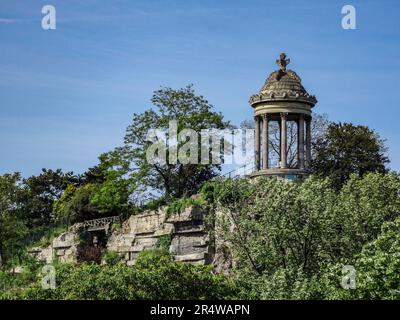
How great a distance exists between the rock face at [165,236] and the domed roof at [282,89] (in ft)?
26.7

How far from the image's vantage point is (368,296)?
34000mm

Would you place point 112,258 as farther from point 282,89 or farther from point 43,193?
point 43,193

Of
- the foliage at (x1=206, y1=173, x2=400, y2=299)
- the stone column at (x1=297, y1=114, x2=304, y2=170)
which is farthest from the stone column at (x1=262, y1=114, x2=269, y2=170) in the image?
the foliage at (x1=206, y1=173, x2=400, y2=299)

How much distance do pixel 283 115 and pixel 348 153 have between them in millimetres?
8305

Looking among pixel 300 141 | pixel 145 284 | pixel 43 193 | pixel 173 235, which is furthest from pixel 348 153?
pixel 43 193

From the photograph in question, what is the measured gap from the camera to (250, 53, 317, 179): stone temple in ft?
191

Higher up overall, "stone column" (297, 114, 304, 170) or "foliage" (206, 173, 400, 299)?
"stone column" (297, 114, 304, 170)

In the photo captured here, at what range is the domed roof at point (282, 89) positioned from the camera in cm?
5822

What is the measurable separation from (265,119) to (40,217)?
125 feet

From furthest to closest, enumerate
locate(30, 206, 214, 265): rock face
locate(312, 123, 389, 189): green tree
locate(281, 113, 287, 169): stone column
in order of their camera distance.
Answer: locate(312, 123, 389, 189): green tree, locate(281, 113, 287, 169): stone column, locate(30, 206, 214, 265): rock face

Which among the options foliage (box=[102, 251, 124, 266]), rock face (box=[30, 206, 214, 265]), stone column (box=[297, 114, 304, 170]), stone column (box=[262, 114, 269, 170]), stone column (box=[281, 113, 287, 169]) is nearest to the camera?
rock face (box=[30, 206, 214, 265])

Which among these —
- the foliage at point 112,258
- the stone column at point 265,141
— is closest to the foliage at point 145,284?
the stone column at point 265,141

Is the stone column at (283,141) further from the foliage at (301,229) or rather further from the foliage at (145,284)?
the foliage at (145,284)

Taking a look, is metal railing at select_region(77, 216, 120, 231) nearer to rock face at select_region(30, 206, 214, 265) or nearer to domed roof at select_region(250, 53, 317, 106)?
rock face at select_region(30, 206, 214, 265)
